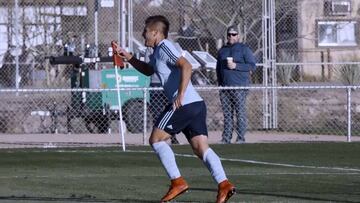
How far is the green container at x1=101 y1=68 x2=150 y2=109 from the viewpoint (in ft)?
79.3

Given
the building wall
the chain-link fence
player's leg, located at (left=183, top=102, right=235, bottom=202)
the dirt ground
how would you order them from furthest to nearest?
1. the building wall
2. the chain-link fence
3. the dirt ground
4. player's leg, located at (left=183, top=102, right=235, bottom=202)

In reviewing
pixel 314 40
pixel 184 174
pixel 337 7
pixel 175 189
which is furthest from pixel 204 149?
pixel 314 40

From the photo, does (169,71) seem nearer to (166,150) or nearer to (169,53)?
(169,53)

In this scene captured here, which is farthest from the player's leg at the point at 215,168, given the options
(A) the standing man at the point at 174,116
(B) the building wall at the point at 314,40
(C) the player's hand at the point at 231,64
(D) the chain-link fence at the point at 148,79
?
(B) the building wall at the point at 314,40

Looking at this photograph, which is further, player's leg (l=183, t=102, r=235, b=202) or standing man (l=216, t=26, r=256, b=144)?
standing man (l=216, t=26, r=256, b=144)

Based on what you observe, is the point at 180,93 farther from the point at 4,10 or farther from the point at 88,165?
the point at 4,10

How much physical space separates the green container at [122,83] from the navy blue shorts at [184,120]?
12.2 meters

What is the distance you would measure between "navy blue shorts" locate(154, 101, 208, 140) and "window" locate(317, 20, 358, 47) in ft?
76.5

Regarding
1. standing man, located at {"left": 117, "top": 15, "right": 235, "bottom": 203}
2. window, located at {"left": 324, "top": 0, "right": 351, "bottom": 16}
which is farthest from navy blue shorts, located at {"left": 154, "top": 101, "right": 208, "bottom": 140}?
window, located at {"left": 324, "top": 0, "right": 351, "bottom": 16}

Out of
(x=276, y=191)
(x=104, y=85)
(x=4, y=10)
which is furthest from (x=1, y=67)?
(x=276, y=191)

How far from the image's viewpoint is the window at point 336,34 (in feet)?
115

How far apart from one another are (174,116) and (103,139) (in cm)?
1150

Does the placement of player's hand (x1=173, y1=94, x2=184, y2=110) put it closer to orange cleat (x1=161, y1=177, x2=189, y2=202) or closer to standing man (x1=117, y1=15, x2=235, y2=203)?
standing man (x1=117, y1=15, x2=235, y2=203)

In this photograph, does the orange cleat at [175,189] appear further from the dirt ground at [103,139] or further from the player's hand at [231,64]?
the dirt ground at [103,139]
